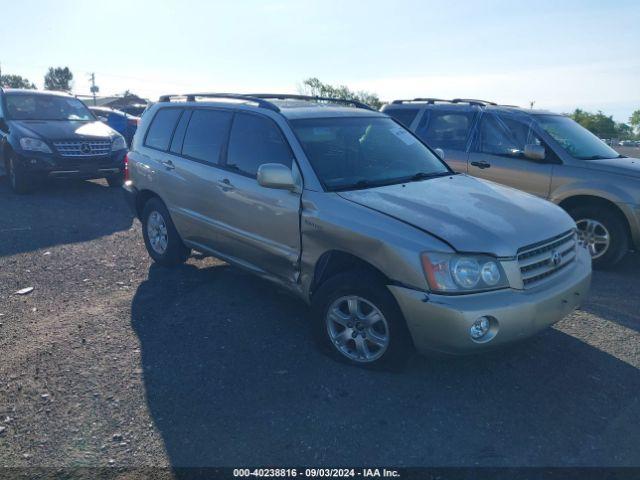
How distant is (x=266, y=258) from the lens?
14.3 ft

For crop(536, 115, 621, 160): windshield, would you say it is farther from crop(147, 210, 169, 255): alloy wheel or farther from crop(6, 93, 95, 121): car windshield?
crop(6, 93, 95, 121): car windshield

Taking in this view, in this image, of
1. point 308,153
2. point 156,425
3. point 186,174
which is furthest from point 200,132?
point 156,425

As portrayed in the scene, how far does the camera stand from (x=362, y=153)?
4.42m

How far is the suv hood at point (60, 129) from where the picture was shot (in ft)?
30.8

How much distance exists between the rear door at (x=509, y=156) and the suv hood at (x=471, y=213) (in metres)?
2.20

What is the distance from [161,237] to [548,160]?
4.52 metres

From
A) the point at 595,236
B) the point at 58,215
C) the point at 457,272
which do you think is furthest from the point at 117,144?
the point at 457,272

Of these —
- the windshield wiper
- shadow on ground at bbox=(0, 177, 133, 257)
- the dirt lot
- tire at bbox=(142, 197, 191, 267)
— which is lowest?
shadow on ground at bbox=(0, 177, 133, 257)

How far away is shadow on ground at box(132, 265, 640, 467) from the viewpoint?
292 cm

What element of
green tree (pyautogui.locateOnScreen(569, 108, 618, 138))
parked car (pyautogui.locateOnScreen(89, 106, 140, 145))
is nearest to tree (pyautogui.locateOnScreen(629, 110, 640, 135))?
green tree (pyautogui.locateOnScreen(569, 108, 618, 138))

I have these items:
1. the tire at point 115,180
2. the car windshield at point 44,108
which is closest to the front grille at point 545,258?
the tire at point 115,180

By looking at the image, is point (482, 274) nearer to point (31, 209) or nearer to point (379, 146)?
point (379, 146)

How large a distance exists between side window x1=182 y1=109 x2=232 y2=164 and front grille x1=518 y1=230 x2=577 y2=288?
2.75m

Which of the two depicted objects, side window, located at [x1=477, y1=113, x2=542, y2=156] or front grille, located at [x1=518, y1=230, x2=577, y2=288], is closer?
front grille, located at [x1=518, y1=230, x2=577, y2=288]
